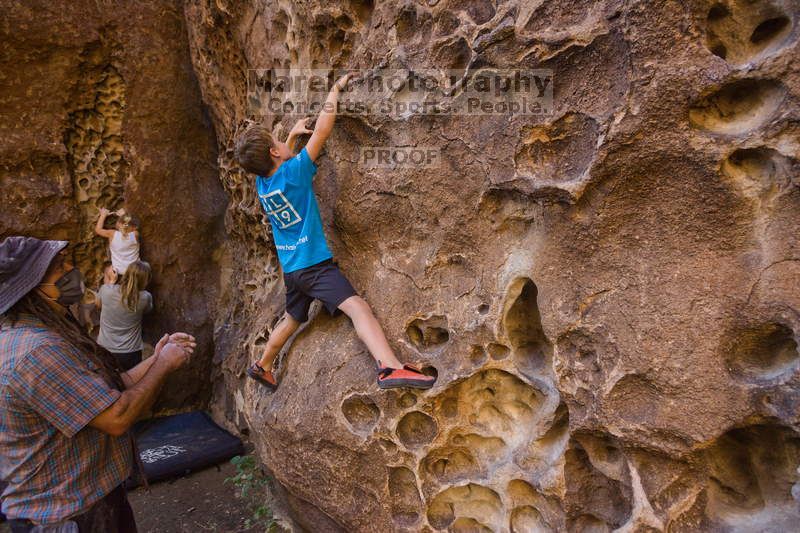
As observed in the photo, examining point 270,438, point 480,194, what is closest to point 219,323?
point 270,438

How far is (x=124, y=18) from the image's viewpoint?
14.4ft

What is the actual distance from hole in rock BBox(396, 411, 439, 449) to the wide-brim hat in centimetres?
147

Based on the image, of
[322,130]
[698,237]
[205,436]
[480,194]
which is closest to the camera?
[698,237]

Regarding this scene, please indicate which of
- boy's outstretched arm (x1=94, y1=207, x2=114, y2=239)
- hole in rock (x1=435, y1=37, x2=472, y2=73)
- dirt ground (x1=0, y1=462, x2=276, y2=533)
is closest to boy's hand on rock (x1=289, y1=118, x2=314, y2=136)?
hole in rock (x1=435, y1=37, x2=472, y2=73)

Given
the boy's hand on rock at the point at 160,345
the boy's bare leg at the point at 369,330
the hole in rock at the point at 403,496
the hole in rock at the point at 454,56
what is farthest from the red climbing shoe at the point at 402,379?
the hole in rock at the point at 454,56

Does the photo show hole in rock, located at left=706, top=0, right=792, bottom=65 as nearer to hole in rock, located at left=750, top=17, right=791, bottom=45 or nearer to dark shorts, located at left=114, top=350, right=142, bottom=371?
hole in rock, located at left=750, top=17, right=791, bottom=45

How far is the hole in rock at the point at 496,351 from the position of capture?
2164mm

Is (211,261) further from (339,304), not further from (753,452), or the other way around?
(753,452)

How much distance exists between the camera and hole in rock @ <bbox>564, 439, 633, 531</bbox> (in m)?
1.97

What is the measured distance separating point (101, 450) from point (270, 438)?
0.92 meters

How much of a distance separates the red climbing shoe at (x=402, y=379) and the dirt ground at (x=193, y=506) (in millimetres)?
1682

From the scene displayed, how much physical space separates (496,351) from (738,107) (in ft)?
3.90

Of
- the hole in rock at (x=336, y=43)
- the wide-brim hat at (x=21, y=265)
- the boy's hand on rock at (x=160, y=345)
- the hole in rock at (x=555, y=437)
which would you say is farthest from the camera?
the hole in rock at (x=336, y=43)

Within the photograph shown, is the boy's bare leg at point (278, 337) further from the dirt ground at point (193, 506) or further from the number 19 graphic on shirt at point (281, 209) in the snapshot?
the dirt ground at point (193, 506)
